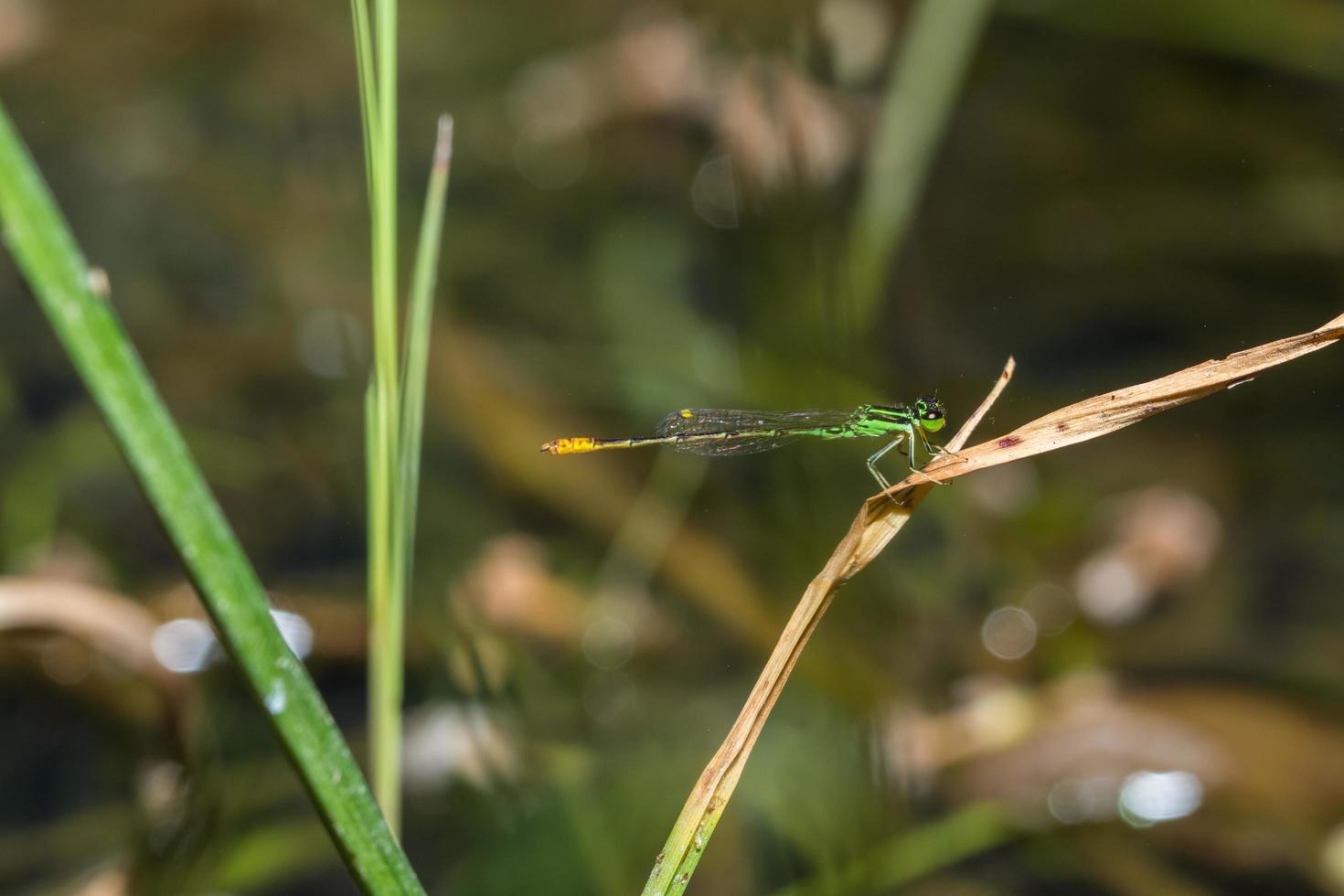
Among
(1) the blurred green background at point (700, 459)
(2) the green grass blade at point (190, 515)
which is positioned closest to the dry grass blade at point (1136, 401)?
(1) the blurred green background at point (700, 459)

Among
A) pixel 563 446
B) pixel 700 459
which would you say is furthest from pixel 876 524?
pixel 700 459

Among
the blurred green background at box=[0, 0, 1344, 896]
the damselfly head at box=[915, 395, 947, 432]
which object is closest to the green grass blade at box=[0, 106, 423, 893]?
the blurred green background at box=[0, 0, 1344, 896]

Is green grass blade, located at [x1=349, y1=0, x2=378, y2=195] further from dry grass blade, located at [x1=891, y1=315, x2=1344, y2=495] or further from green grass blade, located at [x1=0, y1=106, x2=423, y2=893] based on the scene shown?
dry grass blade, located at [x1=891, y1=315, x2=1344, y2=495]

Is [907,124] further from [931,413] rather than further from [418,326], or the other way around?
[418,326]

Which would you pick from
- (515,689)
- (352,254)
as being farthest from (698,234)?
(515,689)

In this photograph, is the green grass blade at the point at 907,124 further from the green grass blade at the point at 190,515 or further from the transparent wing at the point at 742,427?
the green grass blade at the point at 190,515

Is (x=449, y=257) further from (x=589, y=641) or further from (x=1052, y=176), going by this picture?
(x=1052, y=176)
